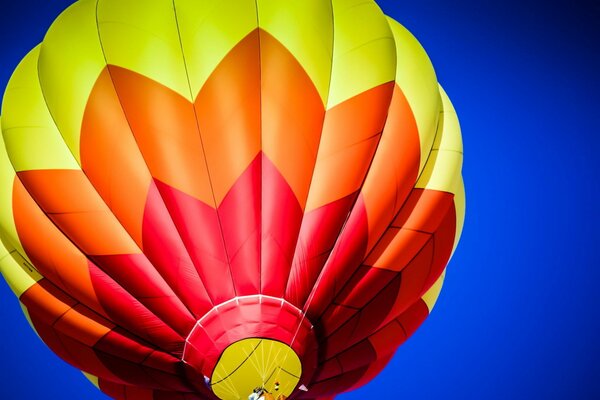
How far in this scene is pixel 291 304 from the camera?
114 inches

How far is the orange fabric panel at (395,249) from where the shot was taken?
3160 mm

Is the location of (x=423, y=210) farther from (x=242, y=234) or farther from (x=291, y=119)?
(x=242, y=234)

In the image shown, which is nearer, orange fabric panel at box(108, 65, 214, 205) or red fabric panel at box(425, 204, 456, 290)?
orange fabric panel at box(108, 65, 214, 205)

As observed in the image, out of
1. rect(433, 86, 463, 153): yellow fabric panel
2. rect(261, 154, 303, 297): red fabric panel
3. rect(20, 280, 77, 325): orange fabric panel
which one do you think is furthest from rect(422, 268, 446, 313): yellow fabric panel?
rect(20, 280, 77, 325): orange fabric panel

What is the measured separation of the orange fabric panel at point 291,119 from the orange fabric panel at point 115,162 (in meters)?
0.54

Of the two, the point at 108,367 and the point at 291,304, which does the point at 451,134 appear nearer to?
the point at 291,304

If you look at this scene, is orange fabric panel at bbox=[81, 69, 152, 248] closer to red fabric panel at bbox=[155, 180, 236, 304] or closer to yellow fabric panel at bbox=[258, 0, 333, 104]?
red fabric panel at bbox=[155, 180, 236, 304]

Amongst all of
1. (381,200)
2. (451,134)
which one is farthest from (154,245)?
(451,134)

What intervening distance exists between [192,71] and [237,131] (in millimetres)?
323

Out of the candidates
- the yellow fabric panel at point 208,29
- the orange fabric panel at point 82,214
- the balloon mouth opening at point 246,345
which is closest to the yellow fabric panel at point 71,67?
the orange fabric panel at point 82,214

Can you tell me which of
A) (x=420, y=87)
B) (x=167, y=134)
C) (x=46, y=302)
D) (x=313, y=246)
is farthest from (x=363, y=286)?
(x=46, y=302)

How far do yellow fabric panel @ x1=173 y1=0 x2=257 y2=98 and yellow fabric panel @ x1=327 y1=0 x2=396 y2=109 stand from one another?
1.31 feet

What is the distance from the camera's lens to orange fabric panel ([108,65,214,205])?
2881 mm

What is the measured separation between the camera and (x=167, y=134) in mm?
2887
